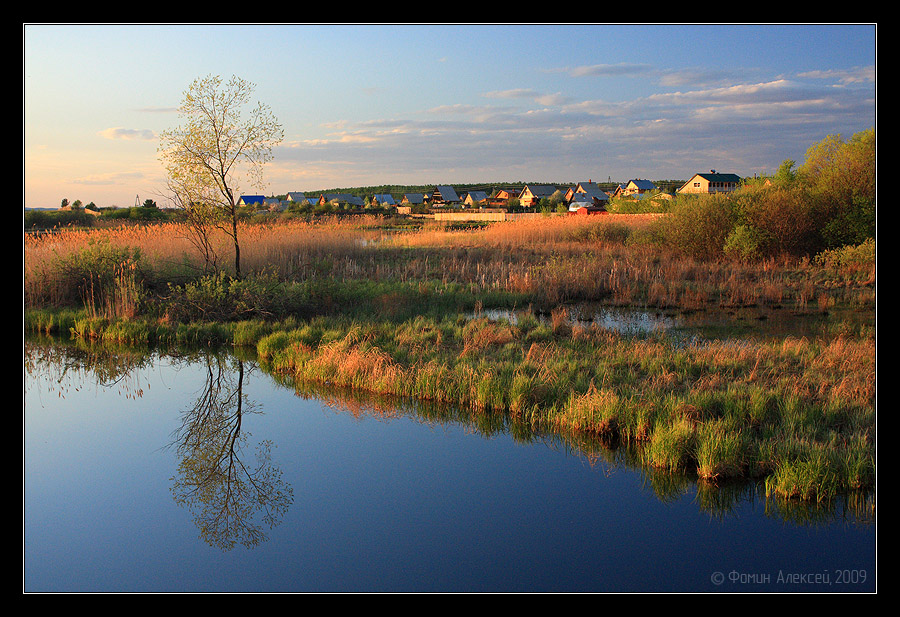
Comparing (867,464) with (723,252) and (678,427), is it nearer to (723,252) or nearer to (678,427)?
(678,427)

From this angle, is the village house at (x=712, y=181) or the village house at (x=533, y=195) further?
the village house at (x=533, y=195)

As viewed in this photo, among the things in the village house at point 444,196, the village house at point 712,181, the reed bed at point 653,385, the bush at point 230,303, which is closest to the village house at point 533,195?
the village house at point 444,196

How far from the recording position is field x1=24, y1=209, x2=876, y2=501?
6.65 m

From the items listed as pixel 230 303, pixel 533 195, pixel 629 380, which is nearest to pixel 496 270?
pixel 230 303

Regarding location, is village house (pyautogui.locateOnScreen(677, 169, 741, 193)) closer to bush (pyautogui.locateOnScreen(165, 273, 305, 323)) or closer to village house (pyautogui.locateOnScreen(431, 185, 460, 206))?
village house (pyautogui.locateOnScreen(431, 185, 460, 206))

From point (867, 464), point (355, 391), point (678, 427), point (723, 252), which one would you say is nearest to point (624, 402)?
point (678, 427)

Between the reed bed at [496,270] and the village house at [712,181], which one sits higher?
the village house at [712,181]

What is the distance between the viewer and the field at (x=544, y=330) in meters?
6.65

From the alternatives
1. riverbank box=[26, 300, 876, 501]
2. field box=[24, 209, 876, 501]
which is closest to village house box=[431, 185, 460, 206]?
field box=[24, 209, 876, 501]

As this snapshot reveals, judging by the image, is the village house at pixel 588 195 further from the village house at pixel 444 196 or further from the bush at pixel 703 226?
the bush at pixel 703 226

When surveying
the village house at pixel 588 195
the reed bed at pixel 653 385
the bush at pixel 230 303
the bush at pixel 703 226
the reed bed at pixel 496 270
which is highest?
the village house at pixel 588 195

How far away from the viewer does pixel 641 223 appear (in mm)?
28359

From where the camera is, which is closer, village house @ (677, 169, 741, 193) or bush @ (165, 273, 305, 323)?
bush @ (165, 273, 305, 323)

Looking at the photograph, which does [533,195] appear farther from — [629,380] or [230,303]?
[629,380]
